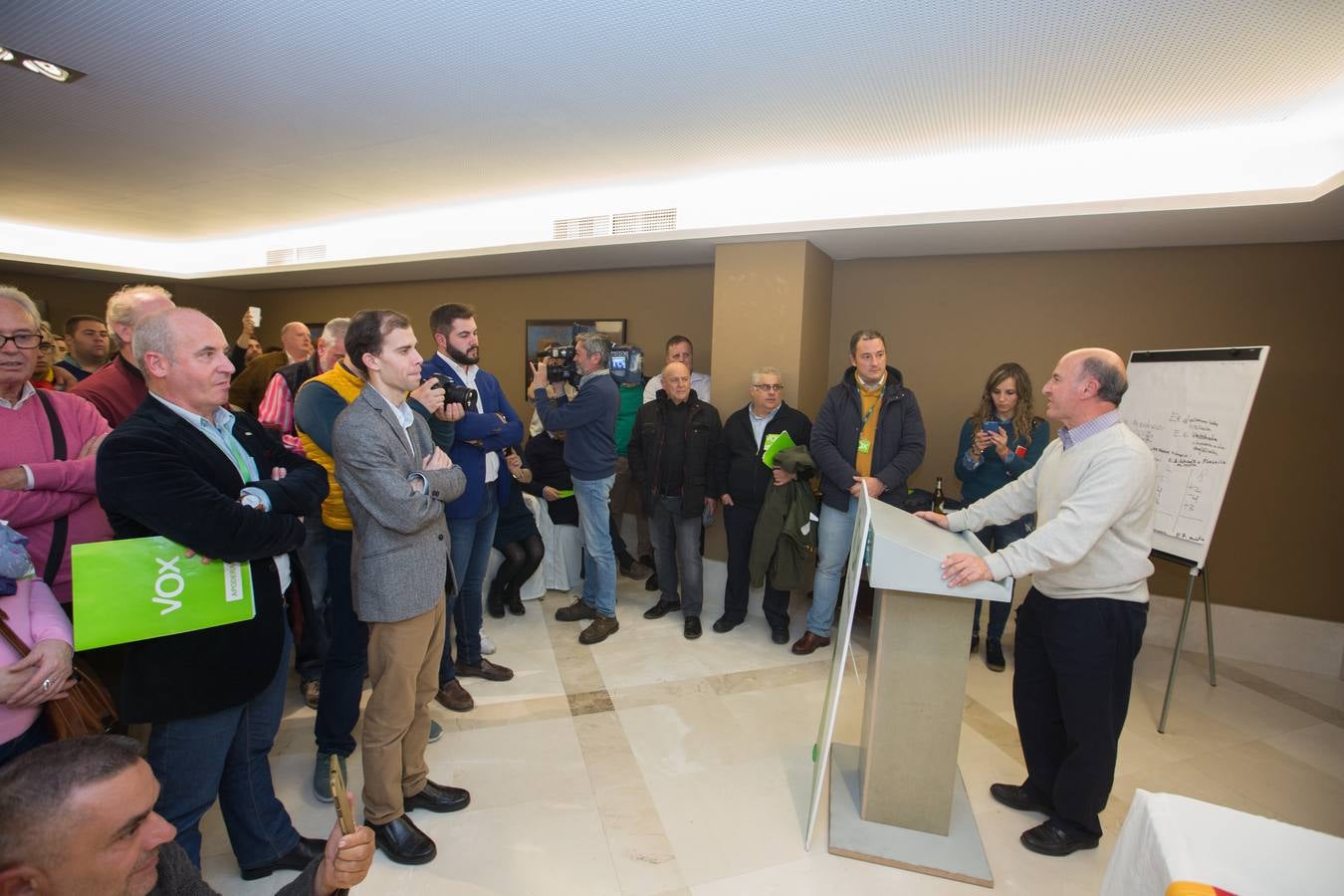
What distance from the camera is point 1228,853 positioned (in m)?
0.98

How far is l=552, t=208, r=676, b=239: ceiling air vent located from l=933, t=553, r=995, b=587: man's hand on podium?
Answer: 124 inches

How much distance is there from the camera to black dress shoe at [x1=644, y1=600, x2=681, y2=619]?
4.04m

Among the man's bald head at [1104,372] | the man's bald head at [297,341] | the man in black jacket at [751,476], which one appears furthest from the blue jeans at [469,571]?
the man's bald head at [1104,372]

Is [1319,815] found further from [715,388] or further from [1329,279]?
[715,388]

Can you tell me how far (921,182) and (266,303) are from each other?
806 centimetres

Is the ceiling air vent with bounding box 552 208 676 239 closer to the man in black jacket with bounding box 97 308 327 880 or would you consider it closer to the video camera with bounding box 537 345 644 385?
the video camera with bounding box 537 345 644 385

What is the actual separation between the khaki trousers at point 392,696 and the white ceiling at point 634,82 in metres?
2.13

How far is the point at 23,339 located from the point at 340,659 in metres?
1.32

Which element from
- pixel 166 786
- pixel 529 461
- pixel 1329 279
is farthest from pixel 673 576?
pixel 1329 279

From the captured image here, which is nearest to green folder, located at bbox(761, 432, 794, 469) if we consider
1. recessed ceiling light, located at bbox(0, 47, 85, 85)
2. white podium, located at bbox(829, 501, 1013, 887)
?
white podium, located at bbox(829, 501, 1013, 887)

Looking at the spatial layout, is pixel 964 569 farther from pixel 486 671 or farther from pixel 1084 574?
pixel 486 671

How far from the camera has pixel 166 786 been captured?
1.52 m

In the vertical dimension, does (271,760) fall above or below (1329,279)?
below

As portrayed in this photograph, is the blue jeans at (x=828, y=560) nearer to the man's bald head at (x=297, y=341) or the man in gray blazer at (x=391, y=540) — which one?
the man in gray blazer at (x=391, y=540)
